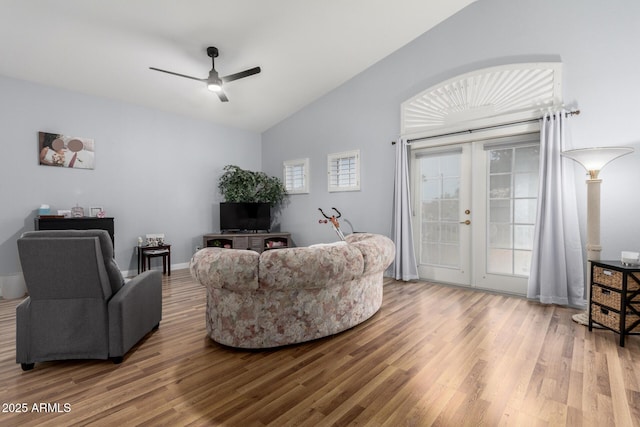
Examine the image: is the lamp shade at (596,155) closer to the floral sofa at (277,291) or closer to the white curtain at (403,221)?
the white curtain at (403,221)

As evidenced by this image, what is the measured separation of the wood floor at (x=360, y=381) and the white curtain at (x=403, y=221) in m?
1.72

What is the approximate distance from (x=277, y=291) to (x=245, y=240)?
3.60 m

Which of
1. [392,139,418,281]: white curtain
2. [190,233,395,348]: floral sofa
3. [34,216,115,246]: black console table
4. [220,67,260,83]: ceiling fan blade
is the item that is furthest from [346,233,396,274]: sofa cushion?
[34,216,115,246]: black console table

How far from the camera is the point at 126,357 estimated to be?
234 centimetres

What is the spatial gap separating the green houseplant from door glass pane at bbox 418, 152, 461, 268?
303 cm

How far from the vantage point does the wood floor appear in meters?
1.67

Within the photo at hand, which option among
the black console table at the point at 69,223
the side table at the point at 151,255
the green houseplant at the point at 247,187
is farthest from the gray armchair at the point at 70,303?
the green houseplant at the point at 247,187

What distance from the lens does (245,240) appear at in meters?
5.83

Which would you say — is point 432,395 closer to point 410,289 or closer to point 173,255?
point 410,289

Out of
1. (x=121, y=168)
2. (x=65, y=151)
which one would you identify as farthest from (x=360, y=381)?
(x=65, y=151)

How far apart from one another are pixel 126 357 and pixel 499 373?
280 cm

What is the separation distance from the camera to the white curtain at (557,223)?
3.45m

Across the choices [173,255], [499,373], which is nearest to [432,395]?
[499,373]

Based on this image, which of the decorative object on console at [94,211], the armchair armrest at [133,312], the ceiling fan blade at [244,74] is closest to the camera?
the armchair armrest at [133,312]
